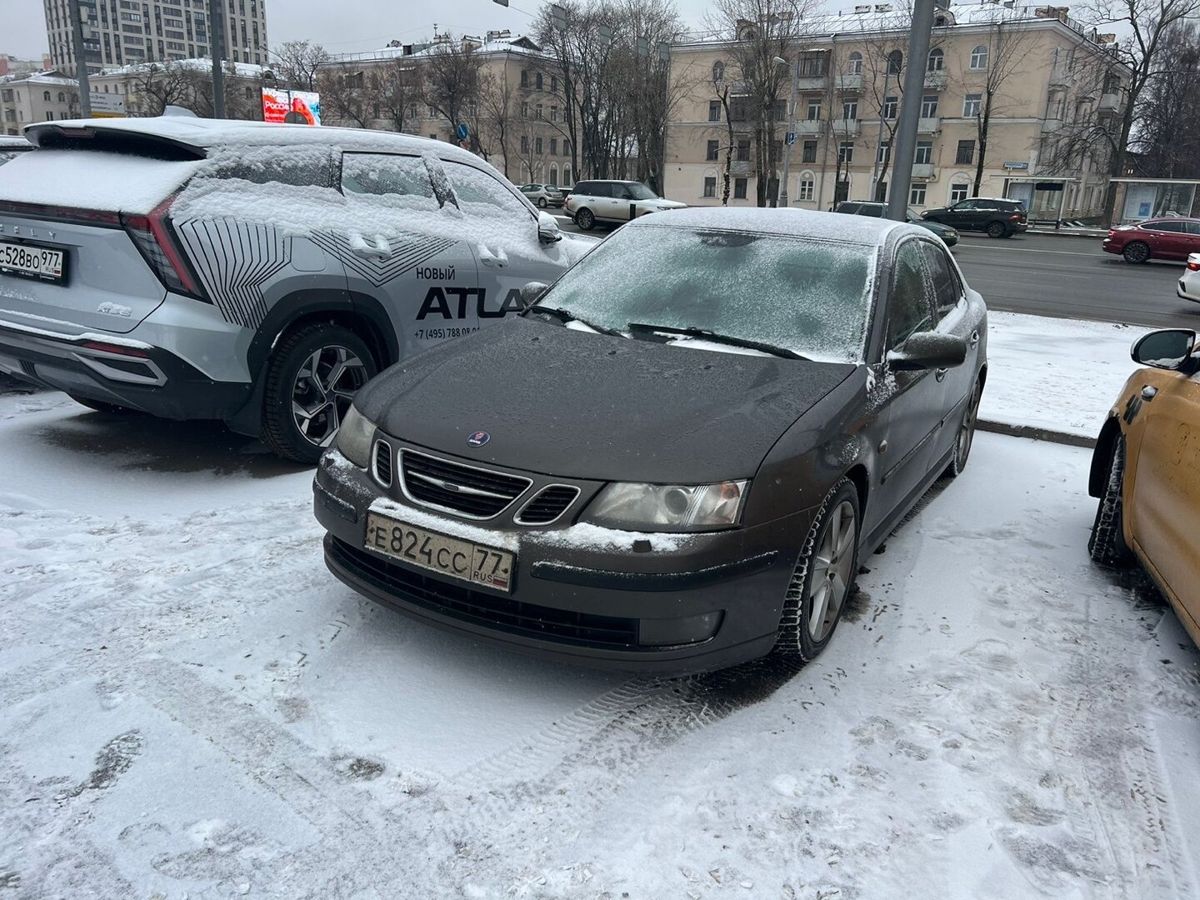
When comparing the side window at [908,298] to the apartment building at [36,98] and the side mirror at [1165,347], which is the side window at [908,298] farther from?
the apartment building at [36,98]

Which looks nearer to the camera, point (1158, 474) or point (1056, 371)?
point (1158, 474)

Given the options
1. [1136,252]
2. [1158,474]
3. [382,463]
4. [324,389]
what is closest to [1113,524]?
[1158,474]

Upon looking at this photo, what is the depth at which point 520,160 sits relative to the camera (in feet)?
238

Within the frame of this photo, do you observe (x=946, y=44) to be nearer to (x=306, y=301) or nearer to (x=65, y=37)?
(x=306, y=301)

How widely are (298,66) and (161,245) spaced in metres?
66.6

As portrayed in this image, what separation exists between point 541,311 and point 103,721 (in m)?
2.30

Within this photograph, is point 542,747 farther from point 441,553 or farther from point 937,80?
point 937,80

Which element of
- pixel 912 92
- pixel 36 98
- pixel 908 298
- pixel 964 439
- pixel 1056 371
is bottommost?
pixel 1056 371

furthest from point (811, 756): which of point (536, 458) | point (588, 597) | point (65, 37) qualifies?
point (65, 37)

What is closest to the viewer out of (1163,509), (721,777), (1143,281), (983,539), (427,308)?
(721,777)

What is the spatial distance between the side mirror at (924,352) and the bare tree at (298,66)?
215 feet

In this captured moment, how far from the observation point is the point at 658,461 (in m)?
2.56

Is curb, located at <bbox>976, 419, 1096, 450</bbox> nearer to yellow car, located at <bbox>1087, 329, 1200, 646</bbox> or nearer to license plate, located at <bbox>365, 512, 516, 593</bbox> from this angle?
yellow car, located at <bbox>1087, 329, 1200, 646</bbox>

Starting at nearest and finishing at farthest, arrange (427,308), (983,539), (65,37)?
(983,539) → (427,308) → (65,37)
